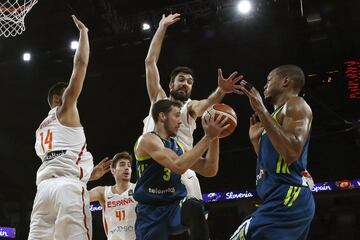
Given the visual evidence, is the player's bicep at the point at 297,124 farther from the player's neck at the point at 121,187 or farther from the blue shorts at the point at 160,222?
the player's neck at the point at 121,187

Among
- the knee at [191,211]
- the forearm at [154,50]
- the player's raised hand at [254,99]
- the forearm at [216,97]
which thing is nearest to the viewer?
the player's raised hand at [254,99]

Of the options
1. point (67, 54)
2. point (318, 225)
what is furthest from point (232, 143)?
point (67, 54)

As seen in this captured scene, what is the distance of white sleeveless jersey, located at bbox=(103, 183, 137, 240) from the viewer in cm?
554

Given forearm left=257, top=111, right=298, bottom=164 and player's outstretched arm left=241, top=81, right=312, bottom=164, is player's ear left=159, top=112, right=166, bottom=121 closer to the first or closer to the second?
player's outstretched arm left=241, top=81, right=312, bottom=164

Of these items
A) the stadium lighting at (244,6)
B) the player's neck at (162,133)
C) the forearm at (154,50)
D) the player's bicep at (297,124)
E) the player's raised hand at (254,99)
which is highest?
the stadium lighting at (244,6)

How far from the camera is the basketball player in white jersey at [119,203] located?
5570mm

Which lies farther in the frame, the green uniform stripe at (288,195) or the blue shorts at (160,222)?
the blue shorts at (160,222)

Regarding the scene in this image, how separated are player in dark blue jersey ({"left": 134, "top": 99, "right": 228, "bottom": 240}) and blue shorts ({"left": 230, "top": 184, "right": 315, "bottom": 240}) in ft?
1.63

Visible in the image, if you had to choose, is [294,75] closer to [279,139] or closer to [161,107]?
[279,139]

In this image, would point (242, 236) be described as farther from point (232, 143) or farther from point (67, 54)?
point (232, 143)

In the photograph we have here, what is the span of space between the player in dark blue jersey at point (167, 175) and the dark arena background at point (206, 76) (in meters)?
5.68

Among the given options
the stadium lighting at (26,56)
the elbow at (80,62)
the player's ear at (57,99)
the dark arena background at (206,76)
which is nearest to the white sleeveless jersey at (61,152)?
the player's ear at (57,99)

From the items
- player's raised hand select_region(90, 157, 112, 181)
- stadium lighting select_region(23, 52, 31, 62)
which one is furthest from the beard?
stadium lighting select_region(23, 52, 31, 62)

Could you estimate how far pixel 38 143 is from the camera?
169 inches
